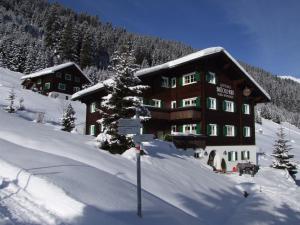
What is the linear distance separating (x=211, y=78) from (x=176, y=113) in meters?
5.66

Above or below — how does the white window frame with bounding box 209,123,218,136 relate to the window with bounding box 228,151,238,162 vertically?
above

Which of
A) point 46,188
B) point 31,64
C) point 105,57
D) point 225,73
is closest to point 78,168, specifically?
point 46,188

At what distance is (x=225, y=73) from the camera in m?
35.6

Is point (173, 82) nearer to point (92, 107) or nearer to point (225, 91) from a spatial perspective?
point (225, 91)

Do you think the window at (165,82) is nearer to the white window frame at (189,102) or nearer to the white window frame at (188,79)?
the white window frame at (188,79)

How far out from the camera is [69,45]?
96.6m

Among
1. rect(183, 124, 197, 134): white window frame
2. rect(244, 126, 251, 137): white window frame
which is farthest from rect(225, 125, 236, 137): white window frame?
rect(183, 124, 197, 134): white window frame

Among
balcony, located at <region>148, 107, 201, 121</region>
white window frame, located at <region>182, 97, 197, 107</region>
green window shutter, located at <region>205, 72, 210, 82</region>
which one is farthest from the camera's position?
green window shutter, located at <region>205, 72, 210, 82</region>

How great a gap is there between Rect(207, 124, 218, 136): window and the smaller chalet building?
3942 cm

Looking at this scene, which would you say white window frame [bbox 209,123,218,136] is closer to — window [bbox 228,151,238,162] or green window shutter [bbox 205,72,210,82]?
window [bbox 228,151,238,162]

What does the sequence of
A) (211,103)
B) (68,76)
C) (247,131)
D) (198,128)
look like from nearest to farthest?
(198,128), (211,103), (247,131), (68,76)

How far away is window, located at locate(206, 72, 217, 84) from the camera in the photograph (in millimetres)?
32781

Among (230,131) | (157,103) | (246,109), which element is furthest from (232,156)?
(157,103)

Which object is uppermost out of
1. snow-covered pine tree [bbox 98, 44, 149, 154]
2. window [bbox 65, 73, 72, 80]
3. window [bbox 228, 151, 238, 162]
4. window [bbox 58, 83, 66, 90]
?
window [bbox 65, 73, 72, 80]
